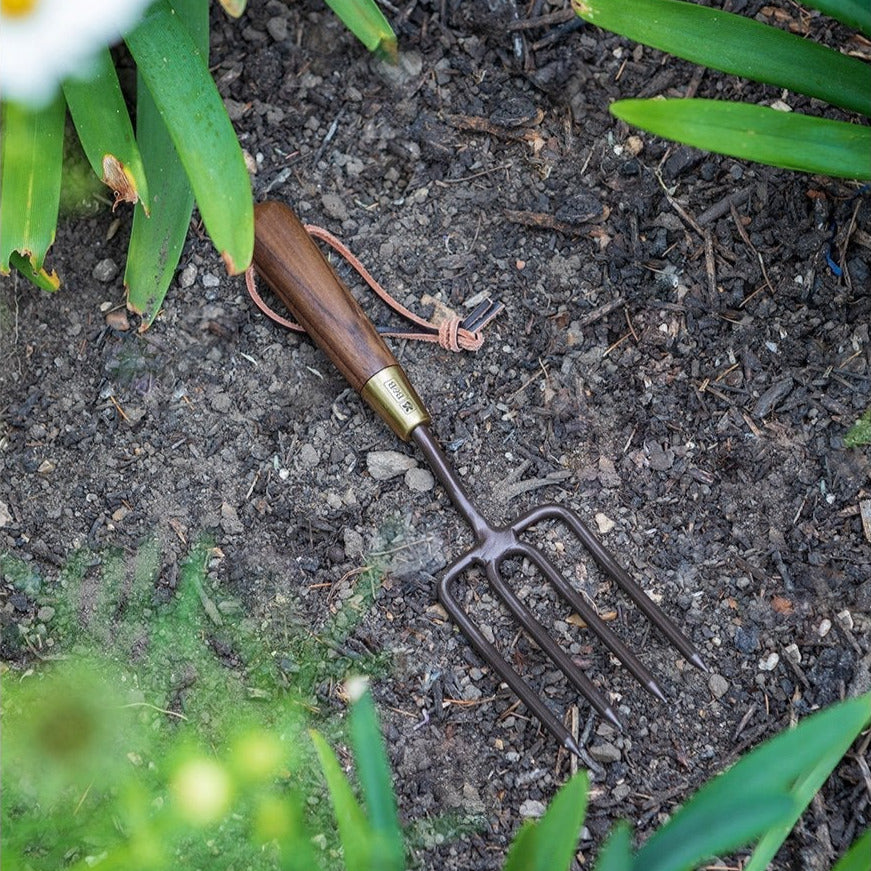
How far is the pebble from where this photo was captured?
1544 mm

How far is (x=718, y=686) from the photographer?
1.46m

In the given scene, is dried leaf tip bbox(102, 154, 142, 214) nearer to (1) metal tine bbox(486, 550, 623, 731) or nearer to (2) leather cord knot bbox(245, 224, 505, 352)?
(2) leather cord knot bbox(245, 224, 505, 352)

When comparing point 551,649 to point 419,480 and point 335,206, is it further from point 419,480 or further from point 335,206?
point 335,206

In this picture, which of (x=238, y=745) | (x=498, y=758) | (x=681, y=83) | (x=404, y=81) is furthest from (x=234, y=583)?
(x=681, y=83)

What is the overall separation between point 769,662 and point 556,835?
2.01 feet

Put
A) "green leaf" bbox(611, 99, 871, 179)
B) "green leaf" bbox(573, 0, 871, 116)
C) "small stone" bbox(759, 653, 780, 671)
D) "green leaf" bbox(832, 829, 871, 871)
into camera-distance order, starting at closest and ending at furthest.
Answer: "green leaf" bbox(832, 829, 871, 871) → "green leaf" bbox(611, 99, 871, 179) → "green leaf" bbox(573, 0, 871, 116) → "small stone" bbox(759, 653, 780, 671)

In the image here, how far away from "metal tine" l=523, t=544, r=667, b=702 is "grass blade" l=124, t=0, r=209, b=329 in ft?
2.31

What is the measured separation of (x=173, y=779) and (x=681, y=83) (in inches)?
52.3

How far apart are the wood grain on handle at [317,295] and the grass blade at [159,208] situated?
0.12m

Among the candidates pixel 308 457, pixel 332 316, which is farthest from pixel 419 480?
pixel 332 316

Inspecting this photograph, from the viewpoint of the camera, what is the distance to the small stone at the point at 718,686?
4.79ft

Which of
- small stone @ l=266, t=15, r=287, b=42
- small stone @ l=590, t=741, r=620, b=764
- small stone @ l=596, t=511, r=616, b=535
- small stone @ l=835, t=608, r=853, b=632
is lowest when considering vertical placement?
small stone @ l=835, t=608, r=853, b=632

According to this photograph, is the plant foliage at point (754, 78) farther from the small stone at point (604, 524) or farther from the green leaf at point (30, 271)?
the green leaf at point (30, 271)

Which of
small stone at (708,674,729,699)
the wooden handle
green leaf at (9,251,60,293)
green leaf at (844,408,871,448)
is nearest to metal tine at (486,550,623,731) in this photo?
small stone at (708,674,729,699)
